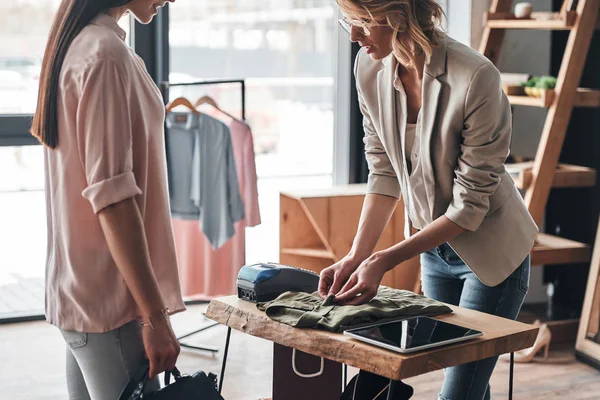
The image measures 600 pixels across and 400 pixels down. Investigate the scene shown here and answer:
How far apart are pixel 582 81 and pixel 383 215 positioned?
2495 millimetres

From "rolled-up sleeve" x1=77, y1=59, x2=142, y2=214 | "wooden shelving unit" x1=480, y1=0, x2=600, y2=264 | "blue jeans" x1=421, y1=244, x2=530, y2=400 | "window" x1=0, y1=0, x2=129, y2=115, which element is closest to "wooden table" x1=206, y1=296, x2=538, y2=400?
"blue jeans" x1=421, y1=244, x2=530, y2=400

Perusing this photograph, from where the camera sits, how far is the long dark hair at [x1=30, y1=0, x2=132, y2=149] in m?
1.55

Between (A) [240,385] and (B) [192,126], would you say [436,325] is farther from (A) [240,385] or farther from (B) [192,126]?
(B) [192,126]

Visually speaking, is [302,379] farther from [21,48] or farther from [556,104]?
[21,48]

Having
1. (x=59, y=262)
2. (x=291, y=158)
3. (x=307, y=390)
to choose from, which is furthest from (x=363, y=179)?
(x=59, y=262)

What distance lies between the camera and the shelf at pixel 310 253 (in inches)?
170

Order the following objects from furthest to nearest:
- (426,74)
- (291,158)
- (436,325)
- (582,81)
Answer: (291,158)
(582,81)
(426,74)
(436,325)

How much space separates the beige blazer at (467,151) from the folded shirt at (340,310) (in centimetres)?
21

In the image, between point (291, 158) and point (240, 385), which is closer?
point (240, 385)

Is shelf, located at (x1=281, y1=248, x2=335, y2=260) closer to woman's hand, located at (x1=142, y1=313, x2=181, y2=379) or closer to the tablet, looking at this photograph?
the tablet

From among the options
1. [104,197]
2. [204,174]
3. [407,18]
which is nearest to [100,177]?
[104,197]

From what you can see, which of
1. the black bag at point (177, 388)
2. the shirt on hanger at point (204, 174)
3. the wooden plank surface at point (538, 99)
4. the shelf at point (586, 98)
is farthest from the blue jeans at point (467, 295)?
the shelf at point (586, 98)

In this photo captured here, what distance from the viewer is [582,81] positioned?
14.4ft

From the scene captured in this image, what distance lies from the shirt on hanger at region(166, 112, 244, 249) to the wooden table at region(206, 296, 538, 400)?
182cm
